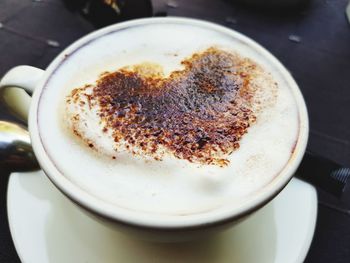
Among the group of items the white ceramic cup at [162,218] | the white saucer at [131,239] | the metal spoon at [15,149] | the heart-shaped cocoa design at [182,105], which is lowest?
the white saucer at [131,239]

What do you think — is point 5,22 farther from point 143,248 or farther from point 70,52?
point 143,248

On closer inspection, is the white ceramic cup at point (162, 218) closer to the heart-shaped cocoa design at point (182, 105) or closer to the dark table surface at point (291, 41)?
the heart-shaped cocoa design at point (182, 105)

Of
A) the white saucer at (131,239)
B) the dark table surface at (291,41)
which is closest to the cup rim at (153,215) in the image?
the white saucer at (131,239)

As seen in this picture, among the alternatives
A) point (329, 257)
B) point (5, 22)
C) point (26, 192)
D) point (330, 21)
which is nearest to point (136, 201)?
point (26, 192)

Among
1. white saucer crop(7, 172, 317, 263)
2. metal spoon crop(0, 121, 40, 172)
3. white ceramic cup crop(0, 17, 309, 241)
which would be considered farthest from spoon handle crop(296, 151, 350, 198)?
metal spoon crop(0, 121, 40, 172)

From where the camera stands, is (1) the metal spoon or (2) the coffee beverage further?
(1) the metal spoon

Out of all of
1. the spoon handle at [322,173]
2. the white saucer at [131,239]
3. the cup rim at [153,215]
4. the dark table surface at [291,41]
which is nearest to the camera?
the cup rim at [153,215]

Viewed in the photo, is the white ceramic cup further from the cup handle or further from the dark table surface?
the dark table surface
